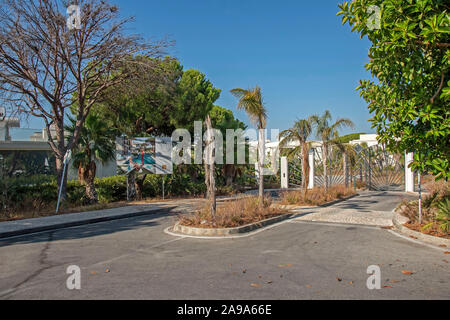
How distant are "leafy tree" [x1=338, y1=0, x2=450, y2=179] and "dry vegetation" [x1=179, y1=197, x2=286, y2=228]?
4614mm

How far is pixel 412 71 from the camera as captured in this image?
6398 mm

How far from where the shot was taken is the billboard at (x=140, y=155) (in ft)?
56.5

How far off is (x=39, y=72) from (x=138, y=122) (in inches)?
244

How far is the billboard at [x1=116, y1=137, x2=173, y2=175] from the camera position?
56.5 ft

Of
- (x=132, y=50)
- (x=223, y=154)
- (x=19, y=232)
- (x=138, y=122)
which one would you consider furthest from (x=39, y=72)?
(x=223, y=154)

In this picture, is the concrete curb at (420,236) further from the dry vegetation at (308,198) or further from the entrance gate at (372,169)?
the entrance gate at (372,169)

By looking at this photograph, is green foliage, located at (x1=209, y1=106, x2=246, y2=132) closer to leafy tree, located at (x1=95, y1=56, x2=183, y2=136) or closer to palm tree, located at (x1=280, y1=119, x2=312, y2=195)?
leafy tree, located at (x1=95, y1=56, x2=183, y2=136)

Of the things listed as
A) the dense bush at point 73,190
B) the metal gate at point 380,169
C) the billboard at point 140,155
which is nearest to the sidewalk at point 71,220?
the dense bush at point 73,190

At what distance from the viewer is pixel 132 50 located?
16.0 m

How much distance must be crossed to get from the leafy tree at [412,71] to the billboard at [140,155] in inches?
476

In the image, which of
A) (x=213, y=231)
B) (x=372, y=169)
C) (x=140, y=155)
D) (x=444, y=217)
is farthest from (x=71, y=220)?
(x=372, y=169)

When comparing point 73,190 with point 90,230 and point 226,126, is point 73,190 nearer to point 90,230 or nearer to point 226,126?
point 90,230
